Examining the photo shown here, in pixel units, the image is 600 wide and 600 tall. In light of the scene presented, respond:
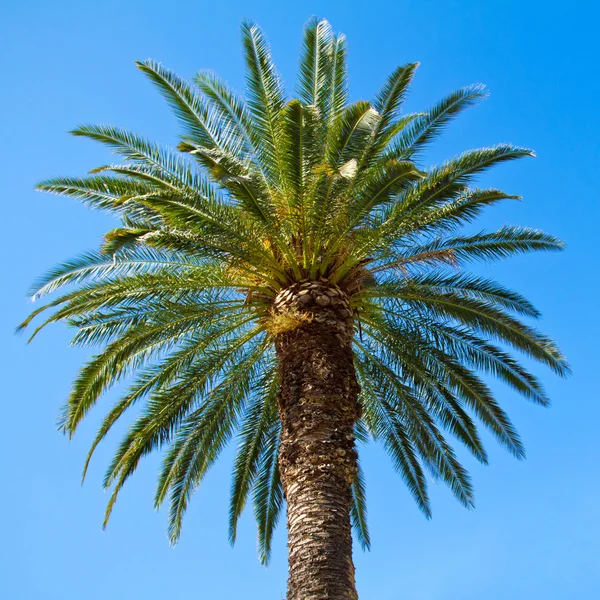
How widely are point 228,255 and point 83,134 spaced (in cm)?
269

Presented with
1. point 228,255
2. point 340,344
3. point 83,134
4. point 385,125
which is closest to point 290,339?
point 340,344

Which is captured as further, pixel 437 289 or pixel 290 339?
pixel 437 289

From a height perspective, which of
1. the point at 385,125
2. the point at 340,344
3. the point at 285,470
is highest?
the point at 385,125

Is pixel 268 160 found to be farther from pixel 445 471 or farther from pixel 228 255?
→ pixel 445 471

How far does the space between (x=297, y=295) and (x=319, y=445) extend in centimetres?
219

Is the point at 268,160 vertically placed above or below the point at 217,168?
above

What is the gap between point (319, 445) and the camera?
9.80m

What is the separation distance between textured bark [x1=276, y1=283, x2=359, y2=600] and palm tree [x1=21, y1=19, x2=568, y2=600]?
3 centimetres

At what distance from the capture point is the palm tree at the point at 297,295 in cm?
1038

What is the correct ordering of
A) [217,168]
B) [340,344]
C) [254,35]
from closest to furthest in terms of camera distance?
[217,168] → [340,344] → [254,35]

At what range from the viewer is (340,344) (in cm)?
1086

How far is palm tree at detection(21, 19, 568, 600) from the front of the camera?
10.4 m

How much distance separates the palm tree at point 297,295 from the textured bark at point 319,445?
25 millimetres

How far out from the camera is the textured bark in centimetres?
894
